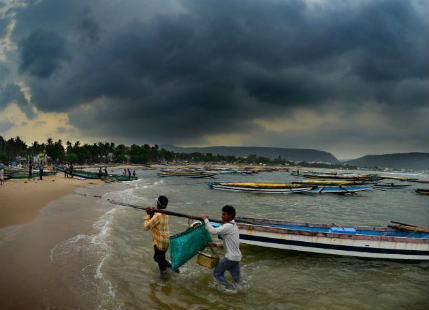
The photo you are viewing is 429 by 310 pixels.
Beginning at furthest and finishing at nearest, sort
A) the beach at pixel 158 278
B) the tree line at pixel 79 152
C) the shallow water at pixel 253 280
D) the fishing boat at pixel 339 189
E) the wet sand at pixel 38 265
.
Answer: the tree line at pixel 79 152 → the fishing boat at pixel 339 189 → the shallow water at pixel 253 280 → the beach at pixel 158 278 → the wet sand at pixel 38 265

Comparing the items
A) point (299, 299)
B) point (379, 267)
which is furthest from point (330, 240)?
point (299, 299)

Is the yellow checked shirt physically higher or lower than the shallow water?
higher

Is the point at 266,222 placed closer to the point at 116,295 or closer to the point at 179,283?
the point at 179,283

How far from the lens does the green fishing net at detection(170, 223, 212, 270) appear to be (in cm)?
584

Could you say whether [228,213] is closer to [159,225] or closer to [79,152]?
[159,225]

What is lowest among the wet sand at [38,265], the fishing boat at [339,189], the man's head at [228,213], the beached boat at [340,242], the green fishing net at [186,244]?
the fishing boat at [339,189]

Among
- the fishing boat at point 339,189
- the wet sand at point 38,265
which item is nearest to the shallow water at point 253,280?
the wet sand at point 38,265

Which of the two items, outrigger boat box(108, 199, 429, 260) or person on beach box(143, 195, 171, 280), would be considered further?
outrigger boat box(108, 199, 429, 260)

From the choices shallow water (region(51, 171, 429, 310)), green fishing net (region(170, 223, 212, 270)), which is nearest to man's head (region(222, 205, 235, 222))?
green fishing net (region(170, 223, 212, 270))

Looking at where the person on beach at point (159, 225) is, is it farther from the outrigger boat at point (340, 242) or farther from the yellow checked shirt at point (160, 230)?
the outrigger boat at point (340, 242)

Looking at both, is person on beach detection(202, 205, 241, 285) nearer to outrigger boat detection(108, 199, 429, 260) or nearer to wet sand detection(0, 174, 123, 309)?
outrigger boat detection(108, 199, 429, 260)

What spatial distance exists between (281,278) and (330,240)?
2.48 metres

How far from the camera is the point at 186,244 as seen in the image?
6066 millimetres

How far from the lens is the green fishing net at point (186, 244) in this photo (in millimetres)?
5844
